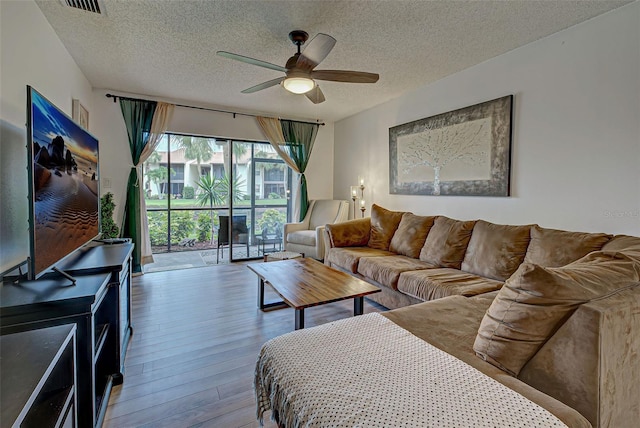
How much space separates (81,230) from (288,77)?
1.86 metres

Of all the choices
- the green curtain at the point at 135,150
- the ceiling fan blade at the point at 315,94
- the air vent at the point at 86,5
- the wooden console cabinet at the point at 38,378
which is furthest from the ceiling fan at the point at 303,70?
the green curtain at the point at 135,150

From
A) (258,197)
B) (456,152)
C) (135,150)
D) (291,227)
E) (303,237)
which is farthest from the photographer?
(258,197)

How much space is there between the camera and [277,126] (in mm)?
5191

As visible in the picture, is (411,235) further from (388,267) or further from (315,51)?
(315,51)

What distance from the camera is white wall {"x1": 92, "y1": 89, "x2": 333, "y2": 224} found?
4102 millimetres

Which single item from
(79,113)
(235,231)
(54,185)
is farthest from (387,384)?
(235,231)

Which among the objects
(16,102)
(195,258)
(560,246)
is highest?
(16,102)

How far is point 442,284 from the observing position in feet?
8.03

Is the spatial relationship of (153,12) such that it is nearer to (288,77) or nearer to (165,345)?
(288,77)

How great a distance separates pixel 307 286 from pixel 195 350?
38.1 inches

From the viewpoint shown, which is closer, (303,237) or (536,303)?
(536,303)

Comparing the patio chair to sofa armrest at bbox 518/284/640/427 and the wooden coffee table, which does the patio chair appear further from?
sofa armrest at bbox 518/284/640/427

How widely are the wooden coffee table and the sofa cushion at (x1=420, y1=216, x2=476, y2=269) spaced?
0.95m

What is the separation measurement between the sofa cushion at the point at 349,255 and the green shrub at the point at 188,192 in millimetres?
2964
